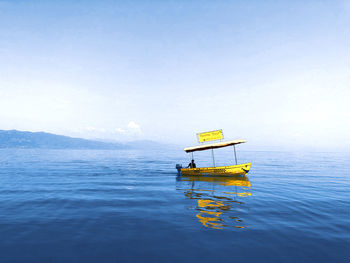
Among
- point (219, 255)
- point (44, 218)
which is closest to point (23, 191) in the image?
point (44, 218)

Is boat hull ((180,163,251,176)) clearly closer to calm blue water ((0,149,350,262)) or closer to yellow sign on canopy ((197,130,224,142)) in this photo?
yellow sign on canopy ((197,130,224,142))

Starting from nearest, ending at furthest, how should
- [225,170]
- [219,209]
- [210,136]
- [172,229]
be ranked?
[172,229] → [219,209] → [225,170] → [210,136]

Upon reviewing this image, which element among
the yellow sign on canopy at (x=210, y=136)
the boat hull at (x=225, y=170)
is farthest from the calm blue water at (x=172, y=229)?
the yellow sign on canopy at (x=210, y=136)

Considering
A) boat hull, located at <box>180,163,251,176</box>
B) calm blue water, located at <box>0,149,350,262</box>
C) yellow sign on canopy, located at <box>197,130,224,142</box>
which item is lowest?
calm blue water, located at <box>0,149,350,262</box>

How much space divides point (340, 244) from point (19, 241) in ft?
53.3

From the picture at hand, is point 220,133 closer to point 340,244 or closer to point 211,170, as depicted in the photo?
point 211,170

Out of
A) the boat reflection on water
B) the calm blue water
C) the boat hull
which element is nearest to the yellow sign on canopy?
the boat hull

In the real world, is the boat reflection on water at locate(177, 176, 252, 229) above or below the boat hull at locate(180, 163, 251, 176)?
below

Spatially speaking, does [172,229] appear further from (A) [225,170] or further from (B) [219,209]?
(A) [225,170]

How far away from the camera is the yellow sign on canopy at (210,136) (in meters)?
28.4

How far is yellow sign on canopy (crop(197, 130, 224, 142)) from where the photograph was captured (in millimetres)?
28364

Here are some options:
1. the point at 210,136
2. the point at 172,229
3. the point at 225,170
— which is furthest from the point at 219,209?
the point at 210,136

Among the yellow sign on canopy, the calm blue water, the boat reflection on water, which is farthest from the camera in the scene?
the yellow sign on canopy

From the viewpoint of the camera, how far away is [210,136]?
94.8ft
